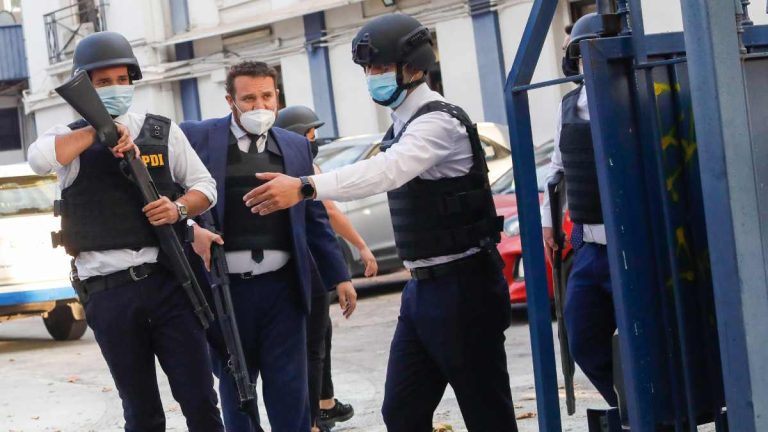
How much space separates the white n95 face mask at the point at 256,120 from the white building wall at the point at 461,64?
16.5 metres

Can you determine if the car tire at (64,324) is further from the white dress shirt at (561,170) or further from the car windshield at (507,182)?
the white dress shirt at (561,170)

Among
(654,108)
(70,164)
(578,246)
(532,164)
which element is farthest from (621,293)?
(70,164)

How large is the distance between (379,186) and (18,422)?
5257mm

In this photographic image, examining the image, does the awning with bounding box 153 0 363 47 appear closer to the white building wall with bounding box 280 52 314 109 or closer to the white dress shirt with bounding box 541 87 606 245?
the white building wall with bounding box 280 52 314 109

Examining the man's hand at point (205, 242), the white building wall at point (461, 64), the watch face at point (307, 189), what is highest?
the white building wall at point (461, 64)

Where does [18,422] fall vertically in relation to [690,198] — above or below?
below

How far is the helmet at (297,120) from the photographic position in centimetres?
789

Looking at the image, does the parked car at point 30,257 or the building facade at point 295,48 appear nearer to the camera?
the parked car at point 30,257

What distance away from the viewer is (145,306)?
208 inches

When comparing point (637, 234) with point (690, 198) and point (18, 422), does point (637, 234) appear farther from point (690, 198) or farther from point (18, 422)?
point (18, 422)

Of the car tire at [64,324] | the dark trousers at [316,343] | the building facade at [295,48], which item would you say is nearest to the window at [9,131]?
the building facade at [295,48]

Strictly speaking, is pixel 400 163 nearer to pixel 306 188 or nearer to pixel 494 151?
pixel 306 188

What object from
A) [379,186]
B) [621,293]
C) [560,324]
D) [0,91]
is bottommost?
[560,324]

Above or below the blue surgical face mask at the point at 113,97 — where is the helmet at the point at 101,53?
above
